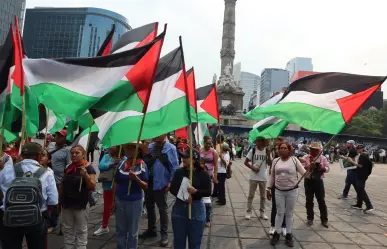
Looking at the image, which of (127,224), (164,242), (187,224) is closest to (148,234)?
(164,242)

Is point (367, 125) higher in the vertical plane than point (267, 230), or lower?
higher

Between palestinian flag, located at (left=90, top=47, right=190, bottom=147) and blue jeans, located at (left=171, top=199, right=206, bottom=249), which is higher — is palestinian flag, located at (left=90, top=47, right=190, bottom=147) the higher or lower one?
the higher one

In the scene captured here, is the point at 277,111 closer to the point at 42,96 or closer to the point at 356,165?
the point at 42,96

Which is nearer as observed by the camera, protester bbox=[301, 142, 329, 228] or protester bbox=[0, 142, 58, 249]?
protester bbox=[0, 142, 58, 249]

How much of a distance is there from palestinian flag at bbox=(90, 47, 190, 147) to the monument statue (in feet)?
176

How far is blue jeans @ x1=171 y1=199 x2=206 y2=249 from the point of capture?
402cm

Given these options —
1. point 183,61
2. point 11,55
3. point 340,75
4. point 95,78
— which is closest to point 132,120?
point 95,78

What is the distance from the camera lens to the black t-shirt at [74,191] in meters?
4.18

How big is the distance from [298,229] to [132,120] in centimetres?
395

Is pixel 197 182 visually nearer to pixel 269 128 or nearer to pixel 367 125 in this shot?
pixel 269 128

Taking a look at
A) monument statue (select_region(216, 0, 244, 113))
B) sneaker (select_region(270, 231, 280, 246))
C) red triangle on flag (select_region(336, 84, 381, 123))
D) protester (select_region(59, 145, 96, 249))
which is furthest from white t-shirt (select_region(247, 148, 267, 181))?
monument statue (select_region(216, 0, 244, 113))

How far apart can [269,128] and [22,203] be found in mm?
4858

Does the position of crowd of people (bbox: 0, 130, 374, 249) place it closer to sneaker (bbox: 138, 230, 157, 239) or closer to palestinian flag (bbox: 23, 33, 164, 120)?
sneaker (bbox: 138, 230, 157, 239)

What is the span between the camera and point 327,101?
567cm
